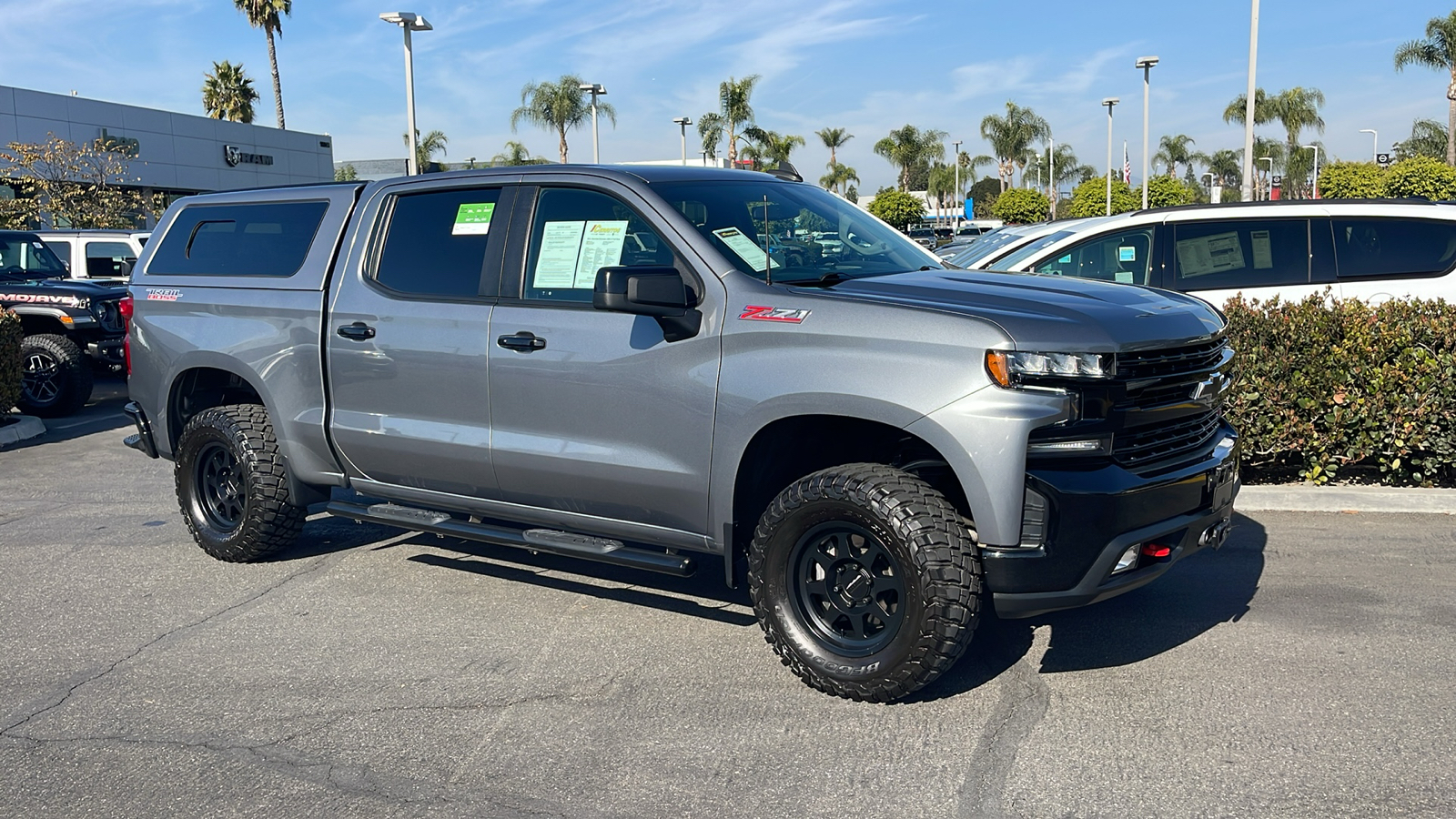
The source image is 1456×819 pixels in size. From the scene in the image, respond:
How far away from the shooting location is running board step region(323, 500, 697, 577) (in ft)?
15.6

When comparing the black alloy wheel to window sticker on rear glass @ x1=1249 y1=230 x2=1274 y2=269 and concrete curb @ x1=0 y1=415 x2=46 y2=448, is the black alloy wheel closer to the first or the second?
window sticker on rear glass @ x1=1249 y1=230 x2=1274 y2=269

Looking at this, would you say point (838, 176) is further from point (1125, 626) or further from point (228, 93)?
point (1125, 626)

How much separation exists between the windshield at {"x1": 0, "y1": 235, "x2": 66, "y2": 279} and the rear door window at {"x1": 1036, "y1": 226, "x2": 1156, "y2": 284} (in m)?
11.7

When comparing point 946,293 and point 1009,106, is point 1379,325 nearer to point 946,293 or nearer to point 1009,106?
point 946,293

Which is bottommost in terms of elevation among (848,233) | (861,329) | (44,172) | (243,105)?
(861,329)

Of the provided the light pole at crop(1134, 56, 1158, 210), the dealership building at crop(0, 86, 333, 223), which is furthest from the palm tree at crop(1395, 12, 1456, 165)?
the dealership building at crop(0, 86, 333, 223)

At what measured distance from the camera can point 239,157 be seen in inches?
1866

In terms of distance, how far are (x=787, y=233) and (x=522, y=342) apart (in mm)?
1197

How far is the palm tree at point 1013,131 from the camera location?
234ft

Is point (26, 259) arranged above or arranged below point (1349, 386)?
above

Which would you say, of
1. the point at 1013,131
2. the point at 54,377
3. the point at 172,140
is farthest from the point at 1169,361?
the point at 1013,131

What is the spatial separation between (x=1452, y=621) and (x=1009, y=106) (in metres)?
70.1

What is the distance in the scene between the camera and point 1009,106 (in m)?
71.2

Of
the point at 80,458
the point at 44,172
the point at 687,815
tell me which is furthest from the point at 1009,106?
the point at 687,815
